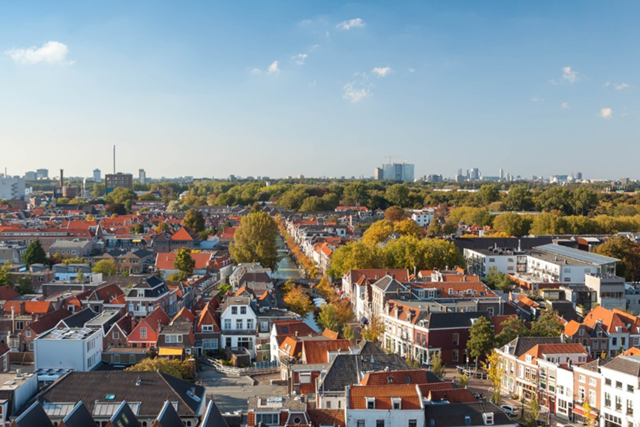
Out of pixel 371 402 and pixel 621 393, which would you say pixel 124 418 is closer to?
pixel 371 402

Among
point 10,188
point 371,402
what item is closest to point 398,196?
point 10,188

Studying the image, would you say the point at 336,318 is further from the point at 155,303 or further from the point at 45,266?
the point at 45,266

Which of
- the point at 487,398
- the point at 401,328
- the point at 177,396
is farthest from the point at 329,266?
the point at 177,396

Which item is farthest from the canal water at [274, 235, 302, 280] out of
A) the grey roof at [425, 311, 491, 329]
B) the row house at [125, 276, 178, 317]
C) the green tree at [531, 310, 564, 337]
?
the green tree at [531, 310, 564, 337]

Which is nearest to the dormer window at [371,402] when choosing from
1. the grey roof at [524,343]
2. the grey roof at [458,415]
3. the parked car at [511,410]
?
the grey roof at [458,415]

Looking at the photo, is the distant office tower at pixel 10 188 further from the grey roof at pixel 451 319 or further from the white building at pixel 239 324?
the grey roof at pixel 451 319
